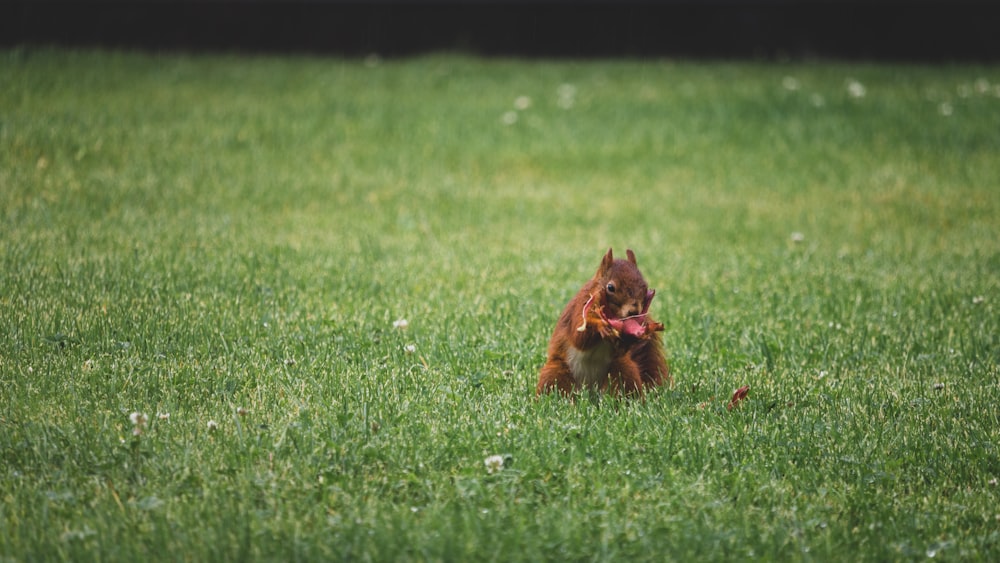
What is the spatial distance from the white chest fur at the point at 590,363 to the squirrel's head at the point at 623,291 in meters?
0.16

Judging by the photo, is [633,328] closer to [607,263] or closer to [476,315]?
[607,263]

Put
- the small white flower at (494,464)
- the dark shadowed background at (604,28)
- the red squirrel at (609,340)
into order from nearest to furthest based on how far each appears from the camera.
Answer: the small white flower at (494,464) → the red squirrel at (609,340) → the dark shadowed background at (604,28)

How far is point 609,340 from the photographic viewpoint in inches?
158

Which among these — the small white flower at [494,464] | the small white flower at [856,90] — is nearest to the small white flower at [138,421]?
the small white flower at [494,464]

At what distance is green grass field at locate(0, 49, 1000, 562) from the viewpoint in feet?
11.5

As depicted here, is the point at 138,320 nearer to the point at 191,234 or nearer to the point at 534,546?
the point at 191,234

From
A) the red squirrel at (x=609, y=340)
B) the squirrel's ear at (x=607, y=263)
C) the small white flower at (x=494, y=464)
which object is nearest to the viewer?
the small white flower at (x=494, y=464)

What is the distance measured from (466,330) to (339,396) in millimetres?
1260

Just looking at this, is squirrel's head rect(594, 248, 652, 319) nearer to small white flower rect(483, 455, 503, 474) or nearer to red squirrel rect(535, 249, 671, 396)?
red squirrel rect(535, 249, 671, 396)

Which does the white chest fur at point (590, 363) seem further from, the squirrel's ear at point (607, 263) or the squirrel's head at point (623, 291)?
the squirrel's ear at point (607, 263)

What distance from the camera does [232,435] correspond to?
13.0 ft

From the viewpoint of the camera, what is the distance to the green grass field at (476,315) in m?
3.50

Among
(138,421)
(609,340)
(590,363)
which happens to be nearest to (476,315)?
(590,363)

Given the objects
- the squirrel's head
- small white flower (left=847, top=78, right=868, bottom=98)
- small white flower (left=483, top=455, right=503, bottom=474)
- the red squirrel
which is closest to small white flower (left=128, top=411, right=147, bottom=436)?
small white flower (left=483, top=455, right=503, bottom=474)
